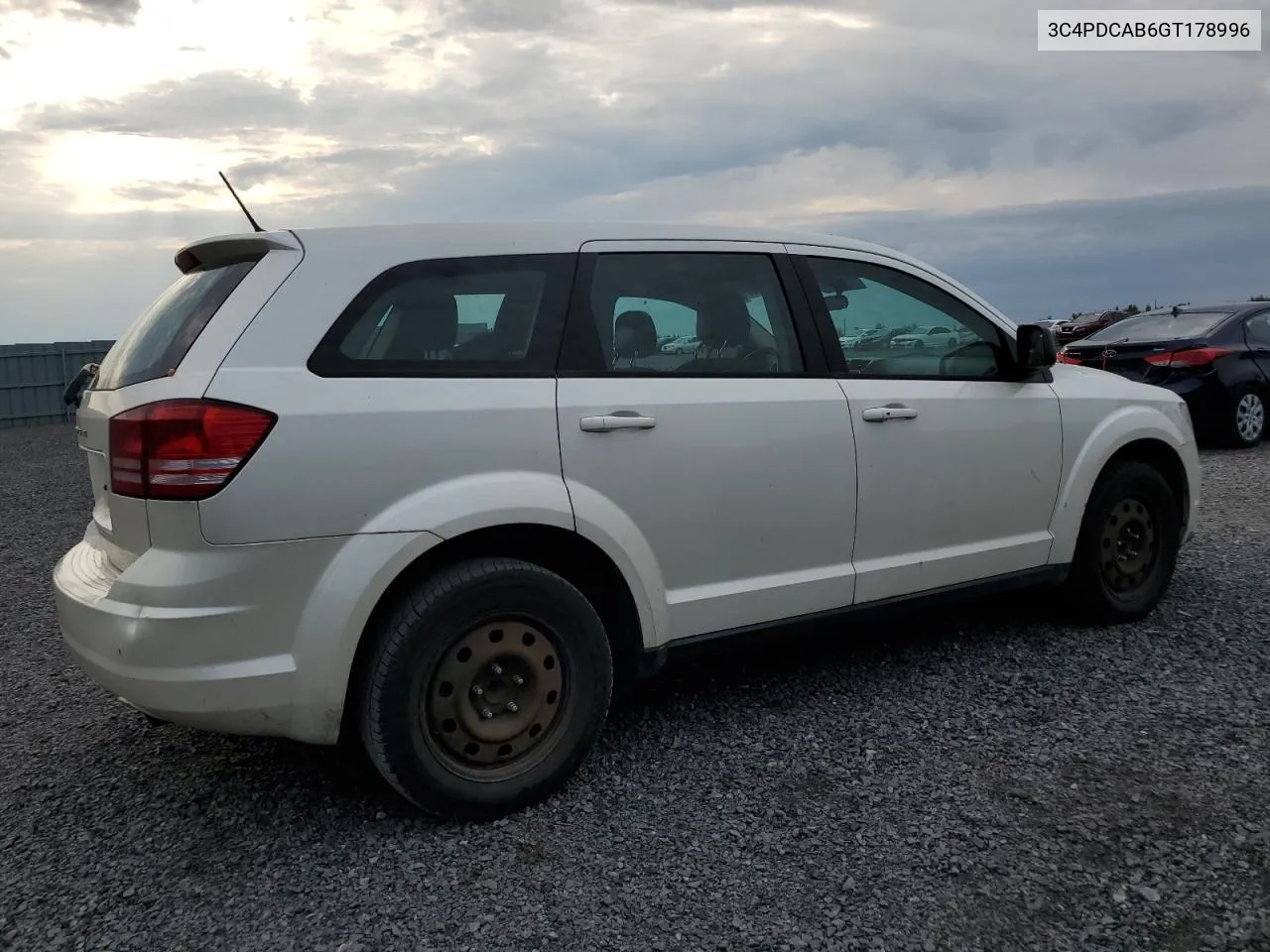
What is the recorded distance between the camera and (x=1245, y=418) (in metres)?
10.6

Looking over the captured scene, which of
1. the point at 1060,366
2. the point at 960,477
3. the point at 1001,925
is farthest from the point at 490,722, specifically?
the point at 1060,366

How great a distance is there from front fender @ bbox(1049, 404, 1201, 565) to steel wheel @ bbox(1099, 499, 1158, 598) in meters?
0.22

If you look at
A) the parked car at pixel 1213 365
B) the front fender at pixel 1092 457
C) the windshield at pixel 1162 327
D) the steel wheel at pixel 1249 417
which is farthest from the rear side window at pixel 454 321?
the steel wheel at pixel 1249 417

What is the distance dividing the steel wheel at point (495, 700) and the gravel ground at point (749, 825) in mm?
206

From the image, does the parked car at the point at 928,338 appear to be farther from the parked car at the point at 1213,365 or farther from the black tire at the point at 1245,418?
the black tire at the point at 1245,418

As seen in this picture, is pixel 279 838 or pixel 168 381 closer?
pixel 168 381

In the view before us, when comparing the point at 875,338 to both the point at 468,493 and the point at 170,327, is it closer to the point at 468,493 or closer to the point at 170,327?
the point at 468,493

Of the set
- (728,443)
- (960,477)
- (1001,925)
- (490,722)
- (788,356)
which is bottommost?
(1001,925)

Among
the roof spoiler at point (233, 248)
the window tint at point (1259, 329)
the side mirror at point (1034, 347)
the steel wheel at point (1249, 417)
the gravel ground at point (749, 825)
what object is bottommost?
the gravel ground at point (749, 825)

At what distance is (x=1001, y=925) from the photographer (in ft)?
8.05

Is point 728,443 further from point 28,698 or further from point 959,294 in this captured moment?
point 28,698

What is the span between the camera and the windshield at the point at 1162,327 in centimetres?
1068

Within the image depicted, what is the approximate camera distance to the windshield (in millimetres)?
10684

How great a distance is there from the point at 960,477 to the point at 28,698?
12.9 ft
